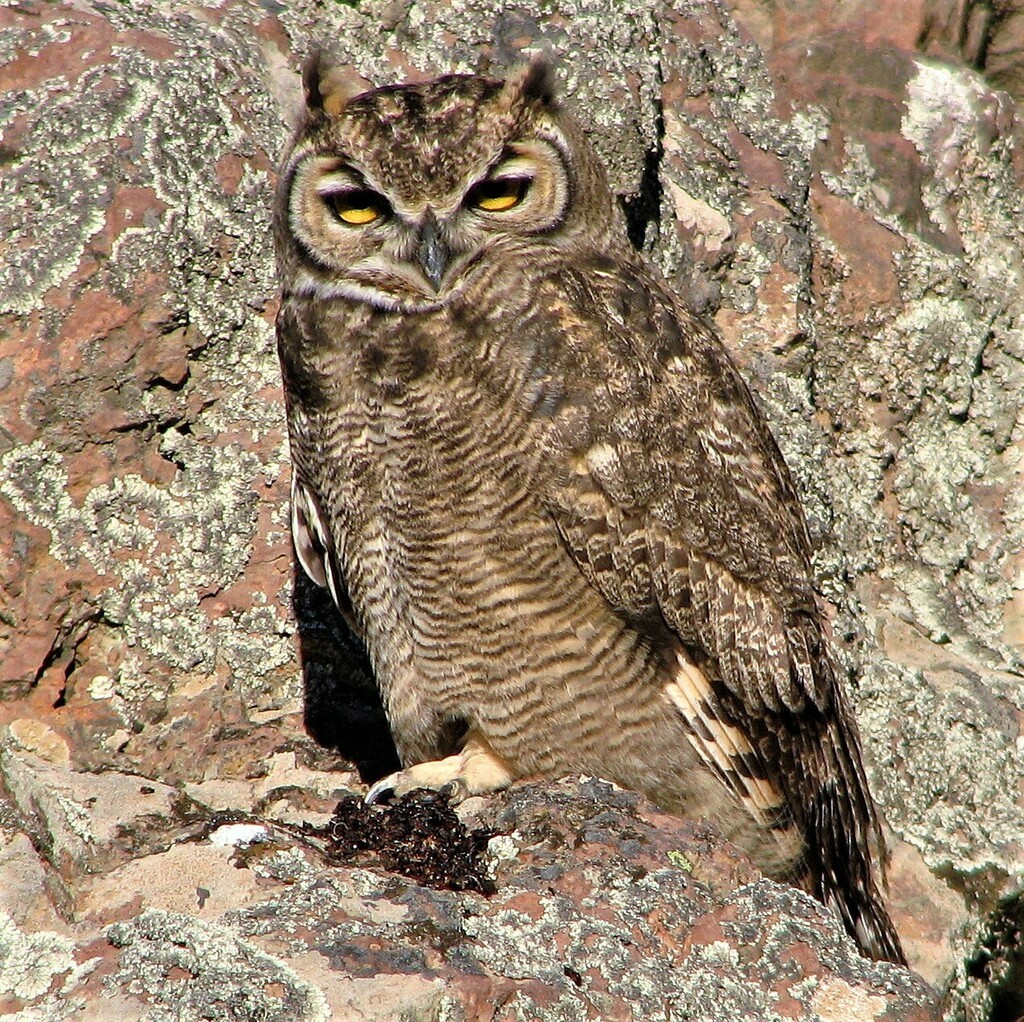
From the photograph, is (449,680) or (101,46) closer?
(449,680)

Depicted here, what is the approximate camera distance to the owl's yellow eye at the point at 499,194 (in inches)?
121

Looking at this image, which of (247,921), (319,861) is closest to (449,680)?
(319,861)

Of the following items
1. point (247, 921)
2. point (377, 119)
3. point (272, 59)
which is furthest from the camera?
point (272, 59)

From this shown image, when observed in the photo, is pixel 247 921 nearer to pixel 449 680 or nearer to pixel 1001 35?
pixel 449 680

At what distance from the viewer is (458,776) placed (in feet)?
10.4

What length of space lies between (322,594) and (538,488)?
978 millimetres

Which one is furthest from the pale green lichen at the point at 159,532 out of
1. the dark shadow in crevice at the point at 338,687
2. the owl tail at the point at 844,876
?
the owl tail at the point at 844,876

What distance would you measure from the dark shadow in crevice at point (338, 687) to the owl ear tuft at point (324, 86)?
4.05 feet

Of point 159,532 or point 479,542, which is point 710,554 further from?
point 159,532

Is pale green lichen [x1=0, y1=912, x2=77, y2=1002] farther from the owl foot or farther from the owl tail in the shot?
the owl tail

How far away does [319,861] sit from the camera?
95.5 inches

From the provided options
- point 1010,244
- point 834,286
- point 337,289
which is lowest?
point 337,289

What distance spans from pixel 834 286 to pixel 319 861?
2.70 meters

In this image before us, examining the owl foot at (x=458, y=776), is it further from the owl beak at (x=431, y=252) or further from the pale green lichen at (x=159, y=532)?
the owl beak at (x=431, y=252)
